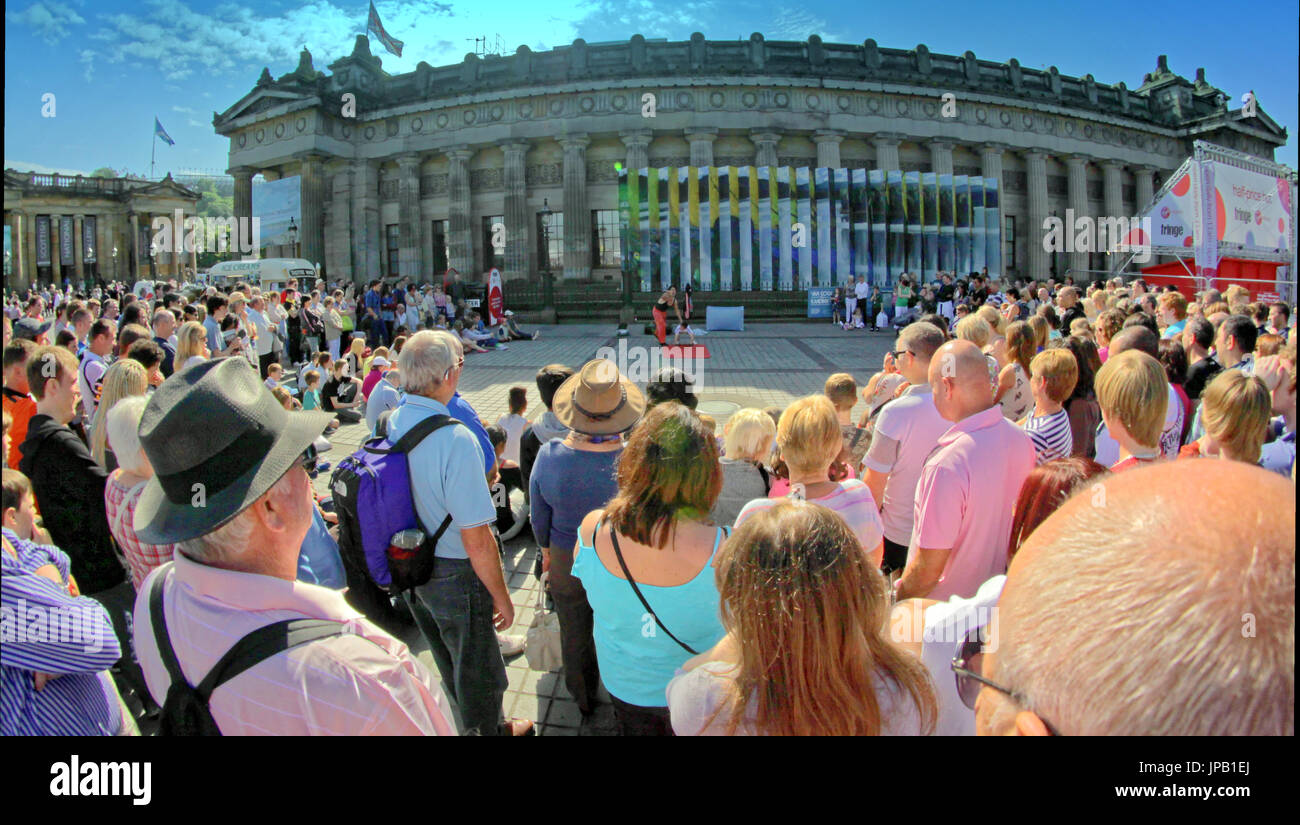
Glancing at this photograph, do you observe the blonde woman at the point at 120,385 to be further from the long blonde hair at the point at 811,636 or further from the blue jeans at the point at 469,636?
the long blonde hair at the point at 811,636

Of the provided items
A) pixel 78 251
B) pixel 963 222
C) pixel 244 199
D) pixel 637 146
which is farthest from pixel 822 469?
pixel 78 251

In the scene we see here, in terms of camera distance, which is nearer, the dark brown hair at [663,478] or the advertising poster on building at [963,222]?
the dark brown hair at [663,478]

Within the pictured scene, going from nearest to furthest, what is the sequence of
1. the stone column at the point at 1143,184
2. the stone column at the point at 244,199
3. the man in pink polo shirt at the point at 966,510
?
1. the man in pink polo shirt at the point at 966,510
2. the stone column at the point at 244,199
3. the stone column at the point at 1143,184

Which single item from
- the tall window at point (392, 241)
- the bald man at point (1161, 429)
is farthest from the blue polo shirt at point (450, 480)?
the tall window at point (392, 241)

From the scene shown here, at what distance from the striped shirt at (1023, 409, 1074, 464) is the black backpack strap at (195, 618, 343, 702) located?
11.9ft

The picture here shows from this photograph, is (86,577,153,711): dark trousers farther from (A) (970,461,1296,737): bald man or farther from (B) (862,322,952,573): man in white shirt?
(A) (970,461,1296,737): bald man

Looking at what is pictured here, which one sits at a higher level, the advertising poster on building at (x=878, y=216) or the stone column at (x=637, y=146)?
the stone column at (x=637, y=146)

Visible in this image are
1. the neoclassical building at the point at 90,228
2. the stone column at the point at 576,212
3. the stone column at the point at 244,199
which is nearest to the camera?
the stone column at the point at 576,212

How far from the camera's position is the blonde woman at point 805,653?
1579mm

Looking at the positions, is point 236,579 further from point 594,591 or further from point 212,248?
point 212,248

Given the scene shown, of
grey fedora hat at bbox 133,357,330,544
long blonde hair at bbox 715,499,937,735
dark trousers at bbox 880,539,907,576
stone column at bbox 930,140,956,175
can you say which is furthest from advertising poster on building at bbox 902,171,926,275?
grey fedora hat at bbox 133,357,330,544

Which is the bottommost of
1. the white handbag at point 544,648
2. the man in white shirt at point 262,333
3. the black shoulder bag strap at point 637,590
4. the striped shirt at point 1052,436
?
the white handbag at point 544,648

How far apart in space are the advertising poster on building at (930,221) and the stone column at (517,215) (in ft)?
60.9

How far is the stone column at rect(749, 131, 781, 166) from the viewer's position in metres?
32.9
